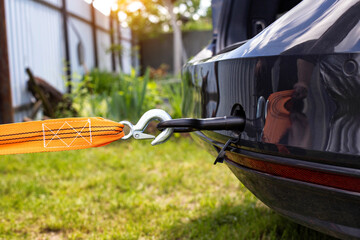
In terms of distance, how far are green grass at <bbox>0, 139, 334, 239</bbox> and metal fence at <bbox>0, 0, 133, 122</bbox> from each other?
1932 millimetres

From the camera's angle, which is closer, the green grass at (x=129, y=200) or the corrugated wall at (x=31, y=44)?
the green grass at (x=129, y=200)

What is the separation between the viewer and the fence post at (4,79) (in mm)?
4004

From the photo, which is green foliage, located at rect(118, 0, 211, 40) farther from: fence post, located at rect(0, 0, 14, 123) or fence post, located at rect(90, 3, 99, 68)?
fence post, located at rect(0, 0, 14, 123)

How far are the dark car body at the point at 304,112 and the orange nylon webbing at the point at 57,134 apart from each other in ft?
1.28

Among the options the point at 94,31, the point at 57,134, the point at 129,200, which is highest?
the point at 94,31

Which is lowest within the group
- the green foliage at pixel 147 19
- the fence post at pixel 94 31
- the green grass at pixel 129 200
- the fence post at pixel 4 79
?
the green grass at pixel 129 200

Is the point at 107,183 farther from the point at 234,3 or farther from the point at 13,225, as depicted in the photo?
the point at 234,3

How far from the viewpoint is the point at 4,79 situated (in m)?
4.04

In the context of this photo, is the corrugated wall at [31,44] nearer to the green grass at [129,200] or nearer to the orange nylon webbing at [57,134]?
the green grass at [129,200]

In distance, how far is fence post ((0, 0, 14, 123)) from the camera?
400 cm

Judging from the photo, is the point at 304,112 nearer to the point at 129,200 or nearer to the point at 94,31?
the point at 129,200

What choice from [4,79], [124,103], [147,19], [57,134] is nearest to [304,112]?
[57,134]

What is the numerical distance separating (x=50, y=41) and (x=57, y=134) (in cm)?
556

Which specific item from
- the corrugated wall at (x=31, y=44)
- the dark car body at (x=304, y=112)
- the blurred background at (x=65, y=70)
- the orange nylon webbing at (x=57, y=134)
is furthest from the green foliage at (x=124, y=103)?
the dark car body at (x=304, y=112)
